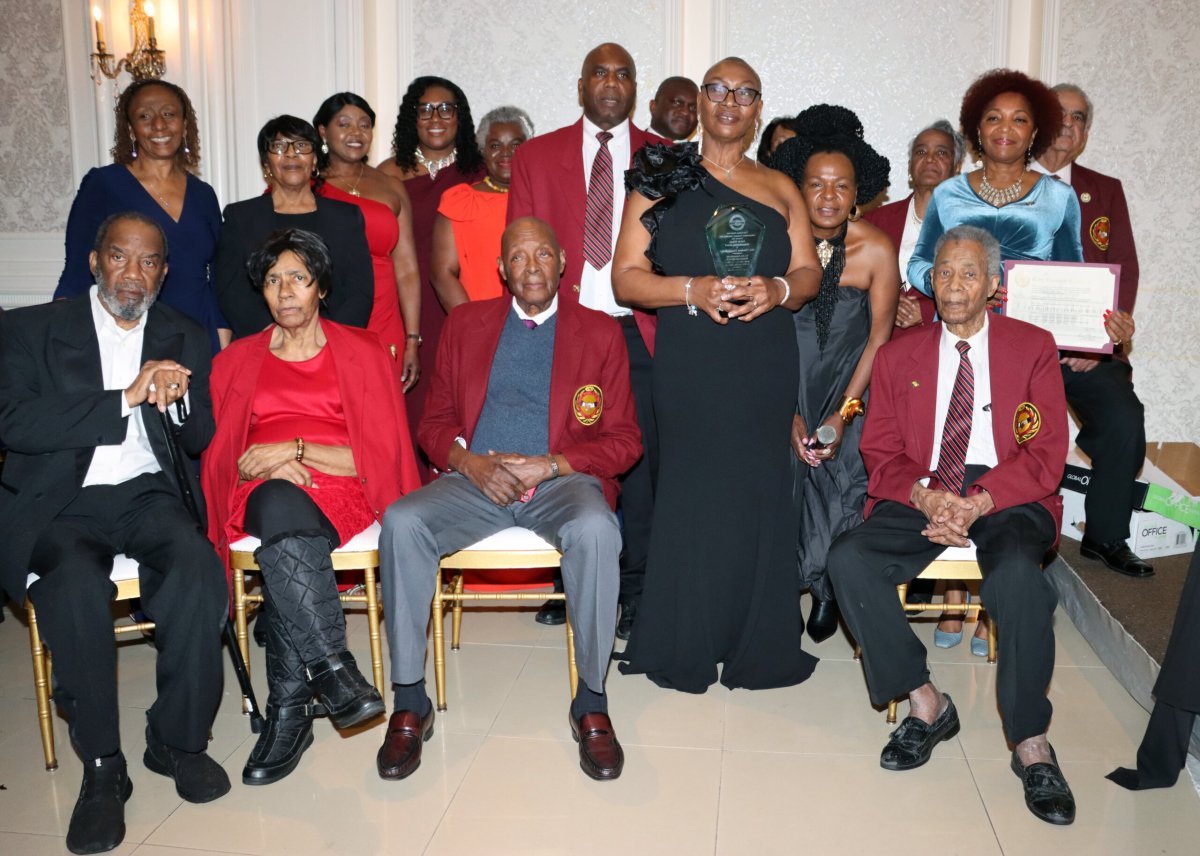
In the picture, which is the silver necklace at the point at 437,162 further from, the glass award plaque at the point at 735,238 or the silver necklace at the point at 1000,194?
the silver necklace at the point at 1000,194

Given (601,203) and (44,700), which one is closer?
(44,700)

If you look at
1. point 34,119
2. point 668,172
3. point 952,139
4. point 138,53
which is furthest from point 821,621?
point 34,119

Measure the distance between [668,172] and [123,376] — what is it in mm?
1793

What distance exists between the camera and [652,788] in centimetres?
304

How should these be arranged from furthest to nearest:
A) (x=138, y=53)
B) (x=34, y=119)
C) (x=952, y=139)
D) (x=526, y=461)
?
(x=34, y=119), (x=138, y=53), (x=952, y=139), (x=526, y=461)

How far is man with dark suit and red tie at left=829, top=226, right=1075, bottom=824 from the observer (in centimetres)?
305

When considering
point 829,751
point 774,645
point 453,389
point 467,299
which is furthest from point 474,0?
point 829,751

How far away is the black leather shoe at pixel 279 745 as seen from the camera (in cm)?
309

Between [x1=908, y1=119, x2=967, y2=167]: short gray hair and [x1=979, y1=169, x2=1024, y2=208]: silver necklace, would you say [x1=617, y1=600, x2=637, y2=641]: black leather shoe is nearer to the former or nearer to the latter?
[x1=979, y1=169, x2=1024, y2=208]: silver necklace

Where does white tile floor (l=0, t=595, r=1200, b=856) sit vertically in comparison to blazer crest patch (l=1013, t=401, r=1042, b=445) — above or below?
below

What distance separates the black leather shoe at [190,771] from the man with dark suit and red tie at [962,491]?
186 centimetres

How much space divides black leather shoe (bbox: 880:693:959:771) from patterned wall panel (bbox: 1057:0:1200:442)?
10.2 feet

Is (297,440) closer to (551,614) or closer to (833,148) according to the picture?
(551,614)

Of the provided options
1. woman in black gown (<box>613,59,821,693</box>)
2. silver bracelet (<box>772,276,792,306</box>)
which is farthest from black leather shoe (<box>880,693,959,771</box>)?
silver bracelet (<box>772,276,792,306</box>)
